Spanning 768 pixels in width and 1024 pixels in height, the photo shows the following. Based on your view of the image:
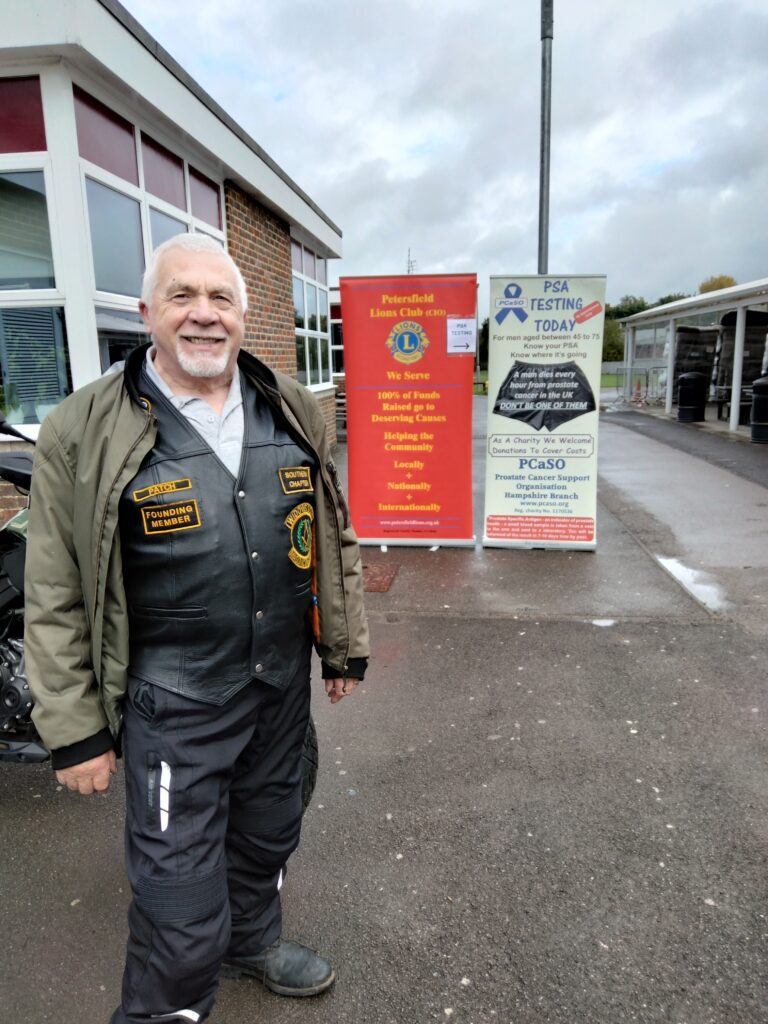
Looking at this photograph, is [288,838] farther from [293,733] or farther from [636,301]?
[636,301]

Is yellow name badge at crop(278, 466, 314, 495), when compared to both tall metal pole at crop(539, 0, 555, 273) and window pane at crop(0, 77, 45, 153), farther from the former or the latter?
tall metal pole at crop(539, 0, 555, 273)

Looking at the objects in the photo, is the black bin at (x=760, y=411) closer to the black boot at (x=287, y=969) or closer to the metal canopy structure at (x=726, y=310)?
the metal canopy structure at (x=726, y=310)

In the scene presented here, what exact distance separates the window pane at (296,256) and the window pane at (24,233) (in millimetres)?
6064

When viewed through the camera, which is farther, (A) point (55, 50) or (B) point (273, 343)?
(B) point (273, 343)

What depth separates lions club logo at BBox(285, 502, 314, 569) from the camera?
1924mm

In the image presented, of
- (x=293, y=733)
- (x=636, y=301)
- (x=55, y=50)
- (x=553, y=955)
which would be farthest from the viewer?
(x=636, y=301)

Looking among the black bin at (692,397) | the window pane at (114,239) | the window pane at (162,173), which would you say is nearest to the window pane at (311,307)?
the window pane at (162,173)

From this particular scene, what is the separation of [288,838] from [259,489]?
3.44 feet

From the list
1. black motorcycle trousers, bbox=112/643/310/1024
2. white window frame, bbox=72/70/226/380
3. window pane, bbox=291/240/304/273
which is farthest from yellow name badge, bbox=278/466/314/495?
window pane, bbox=291/240/304/273

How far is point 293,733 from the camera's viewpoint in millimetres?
2084

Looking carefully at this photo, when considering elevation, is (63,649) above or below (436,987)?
above

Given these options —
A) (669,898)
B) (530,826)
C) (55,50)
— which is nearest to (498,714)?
(530,826)

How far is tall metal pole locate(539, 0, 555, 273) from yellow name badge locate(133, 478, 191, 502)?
7.69 m

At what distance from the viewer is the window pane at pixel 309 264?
12006 mm
